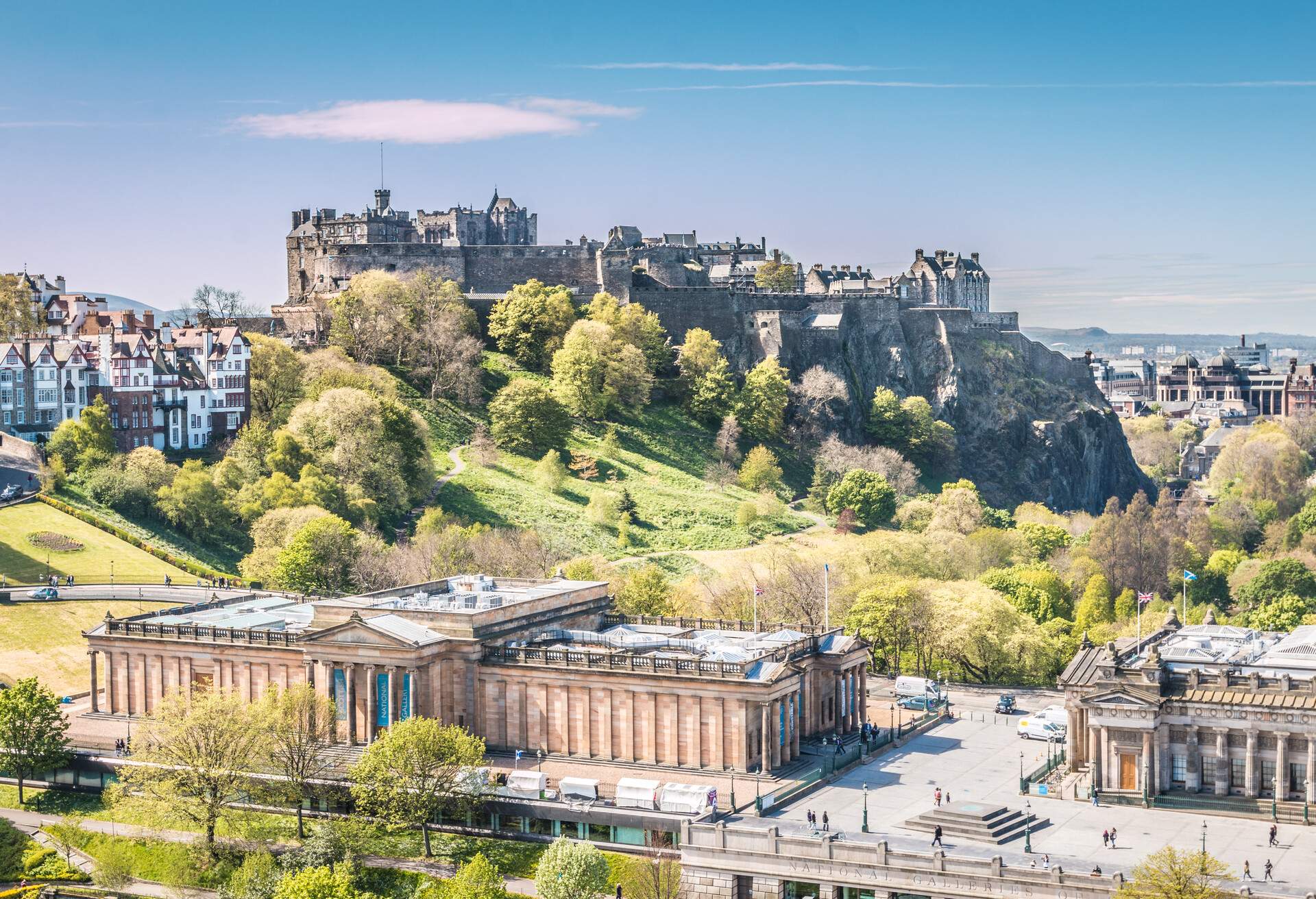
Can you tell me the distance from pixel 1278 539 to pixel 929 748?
252 ft

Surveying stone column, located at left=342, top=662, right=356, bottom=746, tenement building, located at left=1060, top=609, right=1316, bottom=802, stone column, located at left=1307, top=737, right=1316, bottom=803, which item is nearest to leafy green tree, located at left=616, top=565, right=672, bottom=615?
stone column, located at left=342, top=662, right=356, bottom=746

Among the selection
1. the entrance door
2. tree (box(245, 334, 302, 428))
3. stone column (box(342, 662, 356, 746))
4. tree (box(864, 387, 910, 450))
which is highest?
tree (box(245, 334, 302, 428))

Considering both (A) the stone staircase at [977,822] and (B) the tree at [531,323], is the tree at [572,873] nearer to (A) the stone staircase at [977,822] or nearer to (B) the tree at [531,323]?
(A) the stone staircase at [977,822]

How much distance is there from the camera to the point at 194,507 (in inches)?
4405

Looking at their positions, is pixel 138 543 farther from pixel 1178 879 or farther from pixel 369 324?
pixel 1178 879

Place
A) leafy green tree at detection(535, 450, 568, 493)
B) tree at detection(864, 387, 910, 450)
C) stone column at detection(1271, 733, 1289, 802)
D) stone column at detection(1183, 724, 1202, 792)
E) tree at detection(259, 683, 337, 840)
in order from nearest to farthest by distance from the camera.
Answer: stone column at detection(1271, 733, 1289, 802) < stone column at detection(1183, 724, 1202, 792) < tree at detection(259, 683, 337, 840) < leafy green tree at detection(535, 450, 568, 493) < tree at detection(864, 387, 910, 450)

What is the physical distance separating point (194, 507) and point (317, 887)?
54980mm

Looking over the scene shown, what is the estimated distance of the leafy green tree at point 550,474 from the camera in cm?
13012

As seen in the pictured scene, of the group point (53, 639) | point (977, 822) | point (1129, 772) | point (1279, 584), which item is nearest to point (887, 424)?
point (1279, 584)

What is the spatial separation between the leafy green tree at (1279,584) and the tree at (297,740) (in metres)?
67.0

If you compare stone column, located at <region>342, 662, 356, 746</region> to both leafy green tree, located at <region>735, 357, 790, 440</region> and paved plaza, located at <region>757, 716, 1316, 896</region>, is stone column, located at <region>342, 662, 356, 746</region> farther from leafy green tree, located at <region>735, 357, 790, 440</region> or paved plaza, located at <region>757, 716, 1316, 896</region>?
leafy green tree, located at <region>735, 357, 790, 440</region>

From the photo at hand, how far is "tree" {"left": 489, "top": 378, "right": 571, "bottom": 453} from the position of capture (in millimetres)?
135625

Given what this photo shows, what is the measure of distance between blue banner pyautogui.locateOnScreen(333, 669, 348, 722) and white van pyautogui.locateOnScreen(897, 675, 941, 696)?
28170 millimetres

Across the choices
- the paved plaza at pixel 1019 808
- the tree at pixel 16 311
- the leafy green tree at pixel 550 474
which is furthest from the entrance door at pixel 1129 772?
the tree at pixel 16 311
